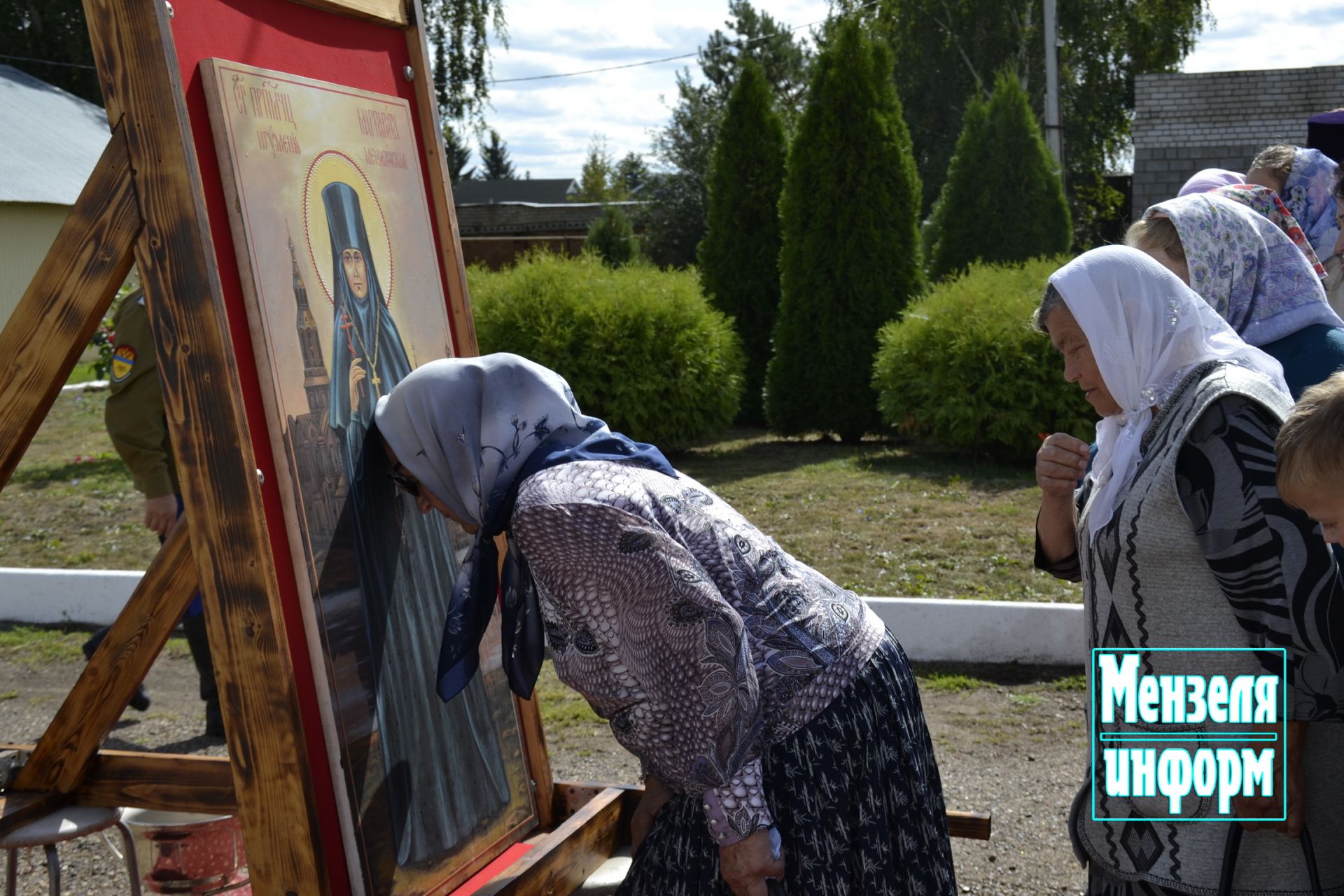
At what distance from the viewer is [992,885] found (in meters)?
3.25

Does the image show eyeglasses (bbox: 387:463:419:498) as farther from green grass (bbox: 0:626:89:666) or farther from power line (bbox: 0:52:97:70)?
power line (bbox: 0:52:97:70)

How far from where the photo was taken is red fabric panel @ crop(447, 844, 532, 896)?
2293 millimetres

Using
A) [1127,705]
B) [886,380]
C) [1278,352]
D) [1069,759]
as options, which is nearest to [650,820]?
[1127,705]

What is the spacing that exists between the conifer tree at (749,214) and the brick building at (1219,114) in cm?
910

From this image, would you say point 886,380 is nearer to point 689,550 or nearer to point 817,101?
point 817,101

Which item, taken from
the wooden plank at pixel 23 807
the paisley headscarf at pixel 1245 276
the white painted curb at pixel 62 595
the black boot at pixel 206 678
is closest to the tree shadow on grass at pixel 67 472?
the white painted curb at pixel 62 595

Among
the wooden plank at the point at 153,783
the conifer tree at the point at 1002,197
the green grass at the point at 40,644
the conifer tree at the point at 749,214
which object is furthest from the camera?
the conifer tree at the point at 1002,197

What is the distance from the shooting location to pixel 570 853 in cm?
234

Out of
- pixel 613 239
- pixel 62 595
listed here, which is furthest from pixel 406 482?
pixel 613 239

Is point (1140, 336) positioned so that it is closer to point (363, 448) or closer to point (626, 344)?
point (363, 448)

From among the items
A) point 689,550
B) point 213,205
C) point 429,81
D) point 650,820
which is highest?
point 429,81

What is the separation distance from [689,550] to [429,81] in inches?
53.6

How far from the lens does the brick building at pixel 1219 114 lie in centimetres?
1834

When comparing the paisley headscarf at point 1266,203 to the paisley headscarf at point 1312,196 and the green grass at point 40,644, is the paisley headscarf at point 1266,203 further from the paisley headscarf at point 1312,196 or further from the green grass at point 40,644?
the green grass at point 40,644
